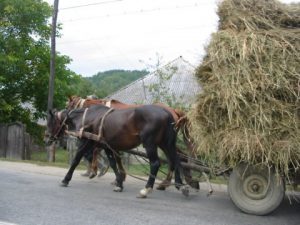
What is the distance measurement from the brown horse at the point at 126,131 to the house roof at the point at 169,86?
2.34ft

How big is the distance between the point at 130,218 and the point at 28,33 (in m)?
15.1

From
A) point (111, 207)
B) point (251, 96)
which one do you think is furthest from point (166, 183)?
point (251, 96)

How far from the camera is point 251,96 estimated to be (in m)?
6.50

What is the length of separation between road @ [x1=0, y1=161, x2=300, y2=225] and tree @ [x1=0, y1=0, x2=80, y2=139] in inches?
409

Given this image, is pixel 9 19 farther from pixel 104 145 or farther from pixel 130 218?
pixel 130 218

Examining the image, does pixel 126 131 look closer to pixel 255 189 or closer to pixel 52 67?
pixel 255 189

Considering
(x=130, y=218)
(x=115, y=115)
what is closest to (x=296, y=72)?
(x=130, y=218)

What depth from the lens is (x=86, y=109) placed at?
9.27 m

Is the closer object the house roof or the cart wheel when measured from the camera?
the cart wheel

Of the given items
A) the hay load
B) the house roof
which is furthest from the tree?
the hay load

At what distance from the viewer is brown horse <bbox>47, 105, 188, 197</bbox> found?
8.18 metres

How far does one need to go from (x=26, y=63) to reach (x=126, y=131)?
12335mm

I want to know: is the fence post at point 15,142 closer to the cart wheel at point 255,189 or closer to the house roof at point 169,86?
the house roof at point 169,86

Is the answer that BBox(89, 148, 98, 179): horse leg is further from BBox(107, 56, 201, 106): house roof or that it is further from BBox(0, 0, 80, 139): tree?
BBox(0, 0, 80, 139): tree
